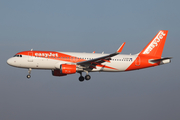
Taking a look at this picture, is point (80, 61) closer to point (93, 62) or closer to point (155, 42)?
point (93, 62)

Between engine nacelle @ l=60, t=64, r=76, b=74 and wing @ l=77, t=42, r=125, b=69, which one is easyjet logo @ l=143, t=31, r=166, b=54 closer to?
wing @ l=77, t=42, r=125, b=69

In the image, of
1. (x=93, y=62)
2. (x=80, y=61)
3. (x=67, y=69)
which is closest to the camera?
(x=67, y=69)

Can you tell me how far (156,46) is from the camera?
2395 inches

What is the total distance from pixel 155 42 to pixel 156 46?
96 cm

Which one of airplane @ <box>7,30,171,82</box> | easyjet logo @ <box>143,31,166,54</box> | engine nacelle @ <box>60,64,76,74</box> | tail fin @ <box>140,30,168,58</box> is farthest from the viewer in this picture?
easyjet logo @ <box>143,31,166,54</box>

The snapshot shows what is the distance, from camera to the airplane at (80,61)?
172 ft

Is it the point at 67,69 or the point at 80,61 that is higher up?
the point at 80,61

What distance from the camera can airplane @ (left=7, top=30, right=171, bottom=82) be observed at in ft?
172

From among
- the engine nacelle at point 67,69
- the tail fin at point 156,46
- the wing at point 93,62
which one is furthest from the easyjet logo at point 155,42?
the engine nacelle at point 67,69

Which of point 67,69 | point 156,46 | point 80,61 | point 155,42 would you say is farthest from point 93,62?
point 155,42

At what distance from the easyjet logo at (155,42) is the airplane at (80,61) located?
2.56 ft

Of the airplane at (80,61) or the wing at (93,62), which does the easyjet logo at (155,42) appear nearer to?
the airplane at (80,61)

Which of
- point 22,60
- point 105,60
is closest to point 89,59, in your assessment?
point 105,60

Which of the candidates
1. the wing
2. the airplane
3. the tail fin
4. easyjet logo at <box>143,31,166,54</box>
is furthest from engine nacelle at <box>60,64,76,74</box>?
easyjet logo at <box>143,31,166,54</box>
